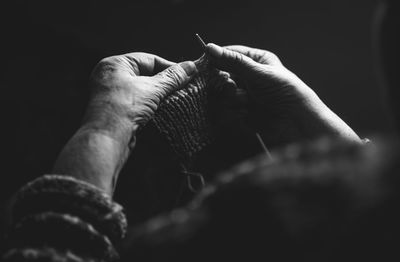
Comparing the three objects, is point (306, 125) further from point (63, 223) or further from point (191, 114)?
point (63, 223)

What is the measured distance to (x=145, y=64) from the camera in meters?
1.18

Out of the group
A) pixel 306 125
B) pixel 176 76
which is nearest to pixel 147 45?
pixel 176 76

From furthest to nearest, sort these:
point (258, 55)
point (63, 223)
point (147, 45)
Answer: point (147, 45) < point (258, 55) < point (63, 223)

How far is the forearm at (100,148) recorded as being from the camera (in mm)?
805

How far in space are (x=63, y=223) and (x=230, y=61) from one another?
2.26ft

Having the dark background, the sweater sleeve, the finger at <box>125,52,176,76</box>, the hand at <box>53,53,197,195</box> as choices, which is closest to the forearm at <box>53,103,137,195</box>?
the hand at <box>53,53,197,195</box>

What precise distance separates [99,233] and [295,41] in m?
1.34

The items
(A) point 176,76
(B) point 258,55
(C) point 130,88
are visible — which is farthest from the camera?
(B) point 258,55

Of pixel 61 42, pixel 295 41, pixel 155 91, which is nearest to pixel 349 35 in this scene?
pixel 295 41

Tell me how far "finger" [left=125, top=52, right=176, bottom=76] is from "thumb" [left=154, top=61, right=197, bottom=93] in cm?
6

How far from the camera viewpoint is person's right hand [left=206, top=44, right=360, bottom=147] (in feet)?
3.67

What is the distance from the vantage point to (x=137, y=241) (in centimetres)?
39

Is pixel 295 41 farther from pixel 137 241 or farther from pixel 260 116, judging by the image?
pixel 137 241

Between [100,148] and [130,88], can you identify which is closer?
[100,148]
